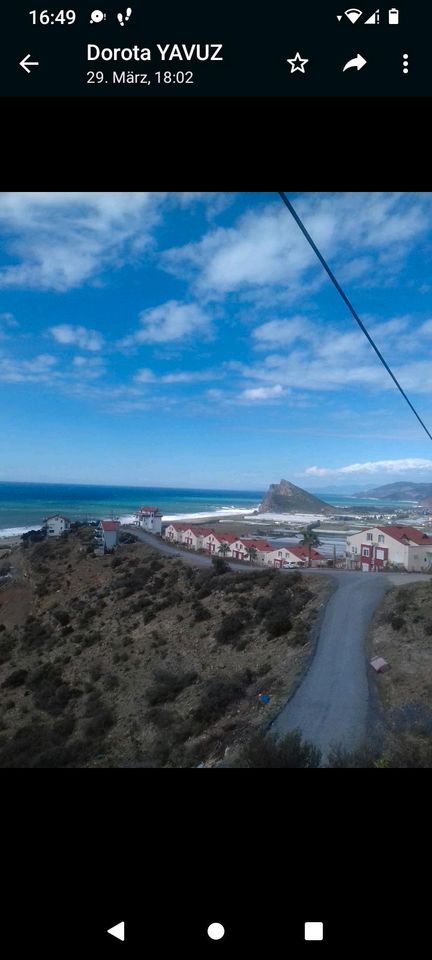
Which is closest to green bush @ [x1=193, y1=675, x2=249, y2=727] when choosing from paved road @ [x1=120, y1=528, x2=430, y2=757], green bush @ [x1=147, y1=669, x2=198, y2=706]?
green bush @ [x1=147, y1=669, x2=198, y2=706]

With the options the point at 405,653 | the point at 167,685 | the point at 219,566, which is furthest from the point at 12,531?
the point at 405,653

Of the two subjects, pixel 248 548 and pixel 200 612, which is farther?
pixel 200 612

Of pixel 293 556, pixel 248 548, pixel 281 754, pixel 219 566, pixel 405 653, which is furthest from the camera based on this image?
pixel 219 566

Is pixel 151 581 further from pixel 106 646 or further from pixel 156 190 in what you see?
pixel 156 190

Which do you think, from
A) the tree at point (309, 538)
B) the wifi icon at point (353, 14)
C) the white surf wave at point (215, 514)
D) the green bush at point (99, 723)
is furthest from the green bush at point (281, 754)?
the wifi icon at point (353, 14)

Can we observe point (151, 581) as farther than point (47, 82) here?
Yes

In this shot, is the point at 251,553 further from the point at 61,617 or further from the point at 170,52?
the point at 170,52
